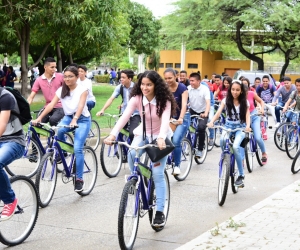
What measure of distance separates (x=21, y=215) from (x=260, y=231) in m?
2.54

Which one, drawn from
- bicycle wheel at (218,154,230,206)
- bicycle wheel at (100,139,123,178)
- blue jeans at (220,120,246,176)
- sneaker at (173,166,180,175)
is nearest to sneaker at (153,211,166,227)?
bicycle wheel at (218,154,230,206)

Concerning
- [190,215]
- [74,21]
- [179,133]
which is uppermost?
[74,21]

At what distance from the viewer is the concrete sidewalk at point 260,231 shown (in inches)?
235

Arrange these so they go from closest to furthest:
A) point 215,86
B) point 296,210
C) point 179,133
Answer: point 296,210, point 179,133, point 215,86

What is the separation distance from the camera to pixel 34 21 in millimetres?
19812

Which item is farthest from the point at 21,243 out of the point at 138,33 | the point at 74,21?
the point at 138,33

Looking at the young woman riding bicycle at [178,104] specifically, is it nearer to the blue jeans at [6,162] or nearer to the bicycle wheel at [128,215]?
the bicycle wheel at [128,215]

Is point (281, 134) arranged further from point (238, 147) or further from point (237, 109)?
point (238, 147)

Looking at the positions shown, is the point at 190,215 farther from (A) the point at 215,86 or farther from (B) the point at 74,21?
(B) the point at 74,21

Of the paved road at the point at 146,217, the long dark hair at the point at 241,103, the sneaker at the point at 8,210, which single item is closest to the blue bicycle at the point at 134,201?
the paved road at the point at 146,217

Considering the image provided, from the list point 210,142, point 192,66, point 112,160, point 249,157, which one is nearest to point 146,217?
point 112,160

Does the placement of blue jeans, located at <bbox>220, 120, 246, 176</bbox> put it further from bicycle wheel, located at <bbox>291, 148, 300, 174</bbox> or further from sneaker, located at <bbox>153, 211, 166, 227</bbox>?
bicycle wheel, located at <bbox>291, 148, 300, 174</bbox>

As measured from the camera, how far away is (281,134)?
13.7 metres

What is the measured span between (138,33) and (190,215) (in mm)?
39395
